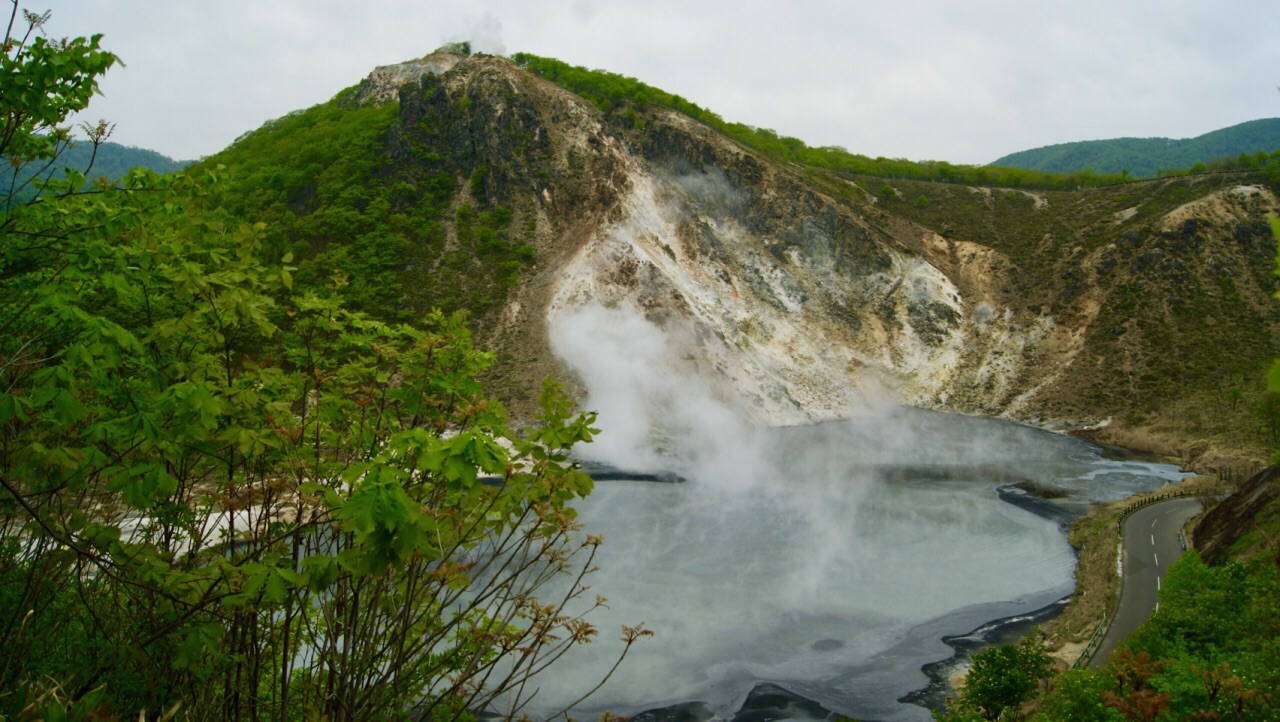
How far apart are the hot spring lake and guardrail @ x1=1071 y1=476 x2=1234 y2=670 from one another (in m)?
1.72

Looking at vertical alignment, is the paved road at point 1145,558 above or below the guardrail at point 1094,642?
above

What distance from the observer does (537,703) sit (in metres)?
17.6

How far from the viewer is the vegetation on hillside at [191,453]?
3.71m

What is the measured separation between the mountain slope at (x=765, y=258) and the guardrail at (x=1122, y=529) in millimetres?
12702

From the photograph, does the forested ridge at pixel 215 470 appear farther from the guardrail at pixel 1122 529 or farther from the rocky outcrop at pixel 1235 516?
the rocky outcrop at pixel 1235 516

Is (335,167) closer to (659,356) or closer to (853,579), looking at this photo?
(659,356)

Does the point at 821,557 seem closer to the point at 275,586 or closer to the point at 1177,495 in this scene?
the point at 1177,495

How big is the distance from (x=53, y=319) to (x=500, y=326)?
149 ft

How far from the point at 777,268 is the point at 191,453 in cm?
5522

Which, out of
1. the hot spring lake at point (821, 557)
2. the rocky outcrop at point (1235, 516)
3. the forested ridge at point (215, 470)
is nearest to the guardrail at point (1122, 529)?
the hot spring lake at point (821, 557)

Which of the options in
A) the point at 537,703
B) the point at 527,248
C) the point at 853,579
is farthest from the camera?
the point at 527,248

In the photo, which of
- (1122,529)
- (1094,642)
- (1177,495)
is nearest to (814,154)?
(1177,495)

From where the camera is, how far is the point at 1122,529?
28.9 metres

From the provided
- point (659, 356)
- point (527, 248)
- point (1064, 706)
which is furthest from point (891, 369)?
point (1064, 706)
